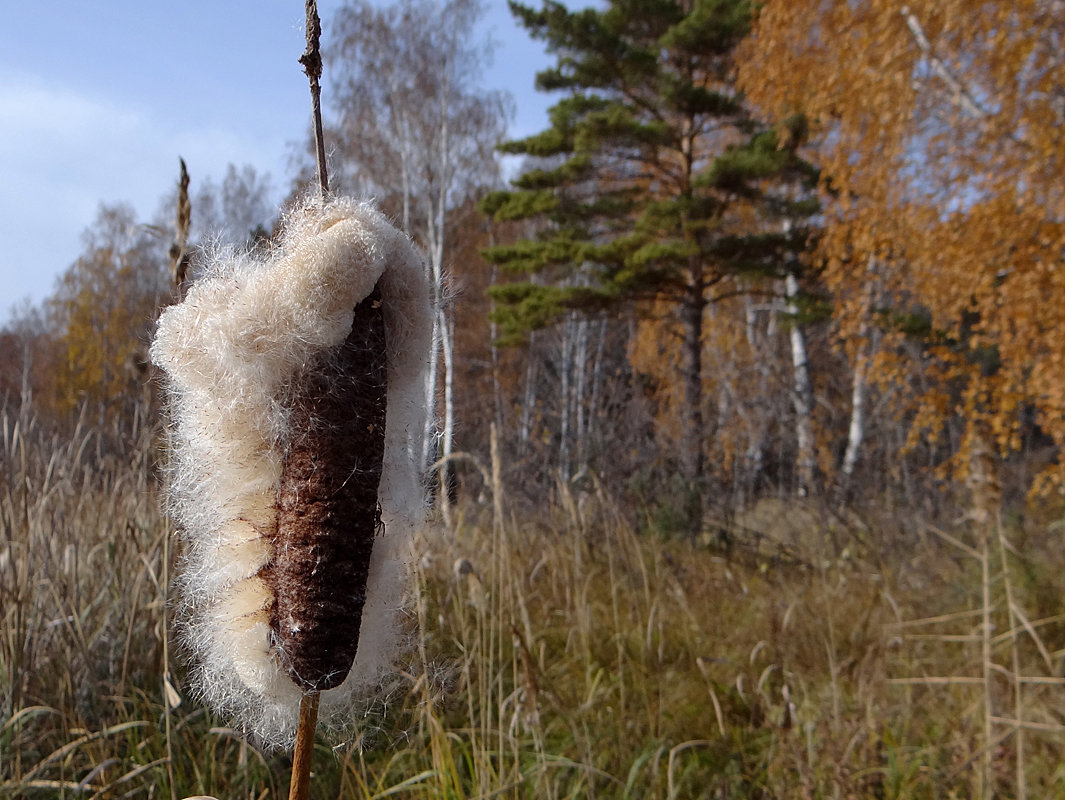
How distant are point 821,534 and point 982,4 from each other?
3.74 meters

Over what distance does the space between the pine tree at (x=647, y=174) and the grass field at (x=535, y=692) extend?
5.20m

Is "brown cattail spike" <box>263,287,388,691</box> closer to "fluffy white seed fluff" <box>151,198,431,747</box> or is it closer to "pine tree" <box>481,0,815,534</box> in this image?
"fluffy white seed fluff" <box>151,198,431,747</box>

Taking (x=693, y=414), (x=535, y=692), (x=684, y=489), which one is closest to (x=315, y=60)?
(x=535, y=692)

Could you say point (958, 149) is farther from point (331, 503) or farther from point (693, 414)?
point (331, 503)

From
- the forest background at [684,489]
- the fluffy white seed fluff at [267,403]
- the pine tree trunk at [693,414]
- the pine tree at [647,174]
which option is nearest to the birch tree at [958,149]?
the forest background at [684,489]

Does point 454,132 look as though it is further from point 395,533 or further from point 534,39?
point 395,533

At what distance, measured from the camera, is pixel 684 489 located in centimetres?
729

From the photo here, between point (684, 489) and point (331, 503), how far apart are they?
710cm

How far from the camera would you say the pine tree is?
28.0 feet

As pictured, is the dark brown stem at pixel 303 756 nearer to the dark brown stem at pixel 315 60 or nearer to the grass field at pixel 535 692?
the dark brown stem at pixel 315 60

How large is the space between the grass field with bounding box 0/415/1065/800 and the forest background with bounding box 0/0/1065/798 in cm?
2

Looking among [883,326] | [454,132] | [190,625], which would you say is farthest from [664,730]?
[454,132]

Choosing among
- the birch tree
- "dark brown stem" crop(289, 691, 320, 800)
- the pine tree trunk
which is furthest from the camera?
the pine tree trunk

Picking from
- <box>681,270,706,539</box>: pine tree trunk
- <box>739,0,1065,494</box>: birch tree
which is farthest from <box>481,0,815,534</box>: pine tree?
<box>739,0,1065,494</box>: birch tree
